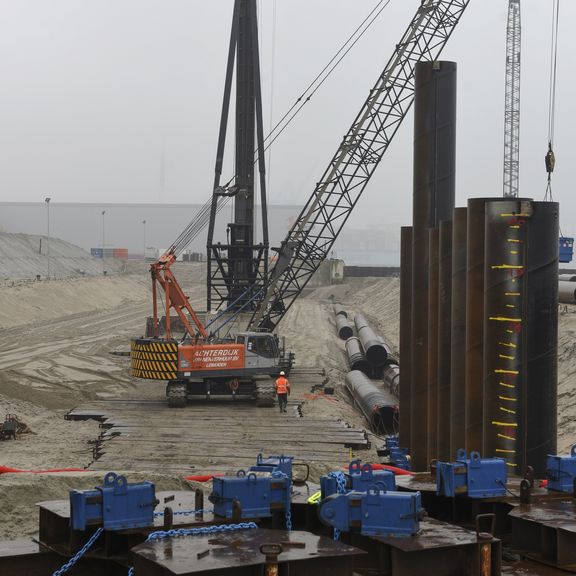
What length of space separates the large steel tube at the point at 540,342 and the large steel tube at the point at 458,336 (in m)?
1.25

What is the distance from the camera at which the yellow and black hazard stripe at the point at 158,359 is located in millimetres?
26750

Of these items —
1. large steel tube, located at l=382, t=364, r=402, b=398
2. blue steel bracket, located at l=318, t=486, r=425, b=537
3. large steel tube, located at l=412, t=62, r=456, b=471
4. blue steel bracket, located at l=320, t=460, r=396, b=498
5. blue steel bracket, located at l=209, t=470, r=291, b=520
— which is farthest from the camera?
large steel tube, located at l=382, t=364, r=402, b=398

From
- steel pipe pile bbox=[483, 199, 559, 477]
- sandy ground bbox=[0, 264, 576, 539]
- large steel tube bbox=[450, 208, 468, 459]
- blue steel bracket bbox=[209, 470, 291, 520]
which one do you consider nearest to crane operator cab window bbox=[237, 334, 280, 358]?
sandy ground bbox=[0, 264, 576, 539]

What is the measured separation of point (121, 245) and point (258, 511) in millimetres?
177859

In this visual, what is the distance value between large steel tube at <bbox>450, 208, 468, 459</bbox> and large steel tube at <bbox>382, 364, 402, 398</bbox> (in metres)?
17.5

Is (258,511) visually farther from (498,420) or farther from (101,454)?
(101,454)

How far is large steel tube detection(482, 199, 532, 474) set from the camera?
1159 cm

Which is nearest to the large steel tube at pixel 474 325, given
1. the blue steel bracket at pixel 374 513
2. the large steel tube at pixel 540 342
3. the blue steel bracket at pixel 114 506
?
the large steel tube at pixel 540 342

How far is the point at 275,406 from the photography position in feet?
90.0

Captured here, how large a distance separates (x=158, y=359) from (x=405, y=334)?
1154 centimetres

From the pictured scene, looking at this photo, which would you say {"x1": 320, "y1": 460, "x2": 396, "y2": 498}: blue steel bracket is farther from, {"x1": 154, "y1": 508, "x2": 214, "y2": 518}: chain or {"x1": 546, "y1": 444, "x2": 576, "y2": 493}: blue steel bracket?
{"x1": 546, "y1": 444, "x2": 576, "y2": 493}: blue steel bracket

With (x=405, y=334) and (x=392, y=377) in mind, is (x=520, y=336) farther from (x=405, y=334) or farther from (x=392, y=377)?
(x=392, y=377)

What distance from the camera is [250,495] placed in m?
8.21

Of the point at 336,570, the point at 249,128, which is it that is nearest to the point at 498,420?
the point at 336,570
